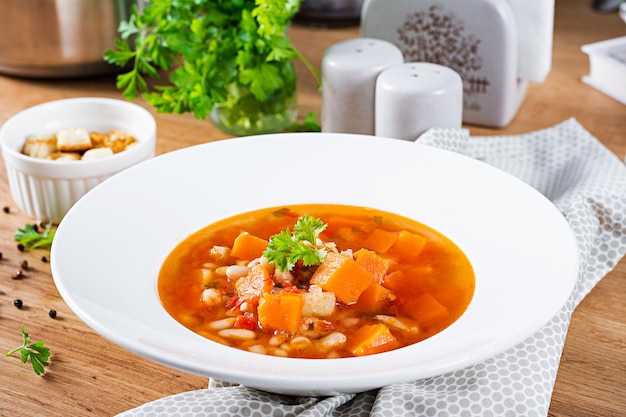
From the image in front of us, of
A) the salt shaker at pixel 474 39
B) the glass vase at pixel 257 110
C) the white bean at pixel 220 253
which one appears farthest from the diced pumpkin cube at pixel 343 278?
the salt shaker at pixel 474 39

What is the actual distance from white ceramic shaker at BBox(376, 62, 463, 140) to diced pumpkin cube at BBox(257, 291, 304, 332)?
0.80 metres

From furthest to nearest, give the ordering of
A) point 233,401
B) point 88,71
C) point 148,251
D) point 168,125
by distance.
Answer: point 88,71
point 168,125
point 148,251
point 233,401

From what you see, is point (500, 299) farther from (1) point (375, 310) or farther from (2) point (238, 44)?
(2) point (238, 44)

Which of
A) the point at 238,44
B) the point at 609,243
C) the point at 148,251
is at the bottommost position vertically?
the point at 609,243

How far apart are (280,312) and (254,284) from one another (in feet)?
0.32

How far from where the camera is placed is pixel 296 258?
1.38 metres

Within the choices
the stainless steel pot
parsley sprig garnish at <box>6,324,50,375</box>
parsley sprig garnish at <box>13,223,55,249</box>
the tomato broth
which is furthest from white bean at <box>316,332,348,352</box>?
the stainless steel pot

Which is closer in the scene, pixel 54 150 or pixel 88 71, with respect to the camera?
pixel 54 150

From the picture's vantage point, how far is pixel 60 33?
2463 millimetres

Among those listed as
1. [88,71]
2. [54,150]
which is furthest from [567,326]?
[88,71]

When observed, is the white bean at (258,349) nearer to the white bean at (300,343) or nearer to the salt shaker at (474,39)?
the white bean at (300,343)

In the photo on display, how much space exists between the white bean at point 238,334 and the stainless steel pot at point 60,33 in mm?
1463

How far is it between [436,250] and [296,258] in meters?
0.33

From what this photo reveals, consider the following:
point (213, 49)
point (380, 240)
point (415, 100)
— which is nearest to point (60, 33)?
point (213, 49)
